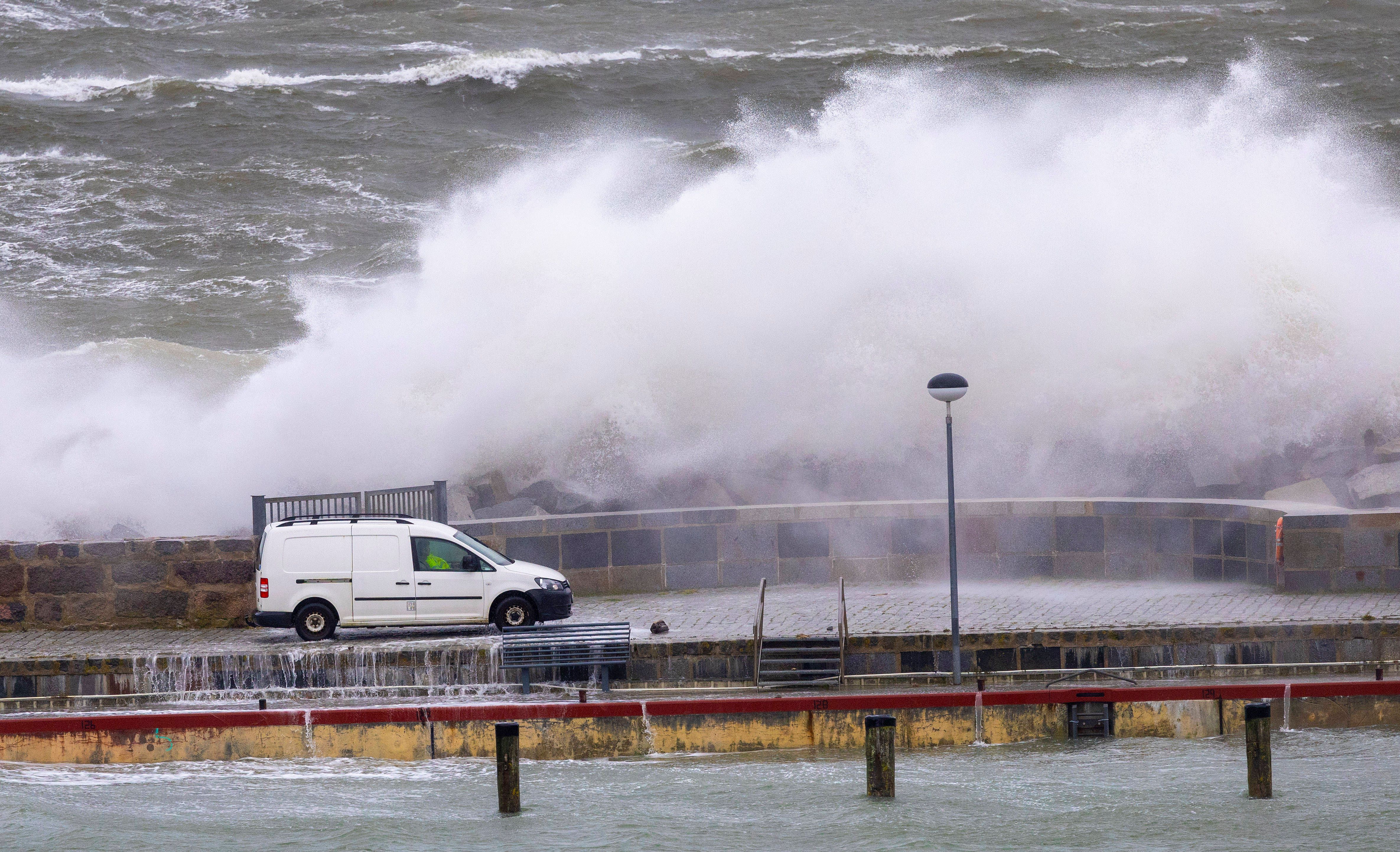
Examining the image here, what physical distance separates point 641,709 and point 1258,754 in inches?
179

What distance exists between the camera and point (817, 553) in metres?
17.6

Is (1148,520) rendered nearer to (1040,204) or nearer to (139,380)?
(1040,204)

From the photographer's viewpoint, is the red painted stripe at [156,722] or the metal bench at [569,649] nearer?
the red painted stripe at [156,722]

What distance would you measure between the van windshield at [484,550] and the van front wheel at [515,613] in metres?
0.36

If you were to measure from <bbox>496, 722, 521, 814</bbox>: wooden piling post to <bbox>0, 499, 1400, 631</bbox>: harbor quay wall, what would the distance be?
5.96 meters

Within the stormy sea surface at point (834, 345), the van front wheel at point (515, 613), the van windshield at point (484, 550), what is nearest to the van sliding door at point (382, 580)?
the van windshield at point (484, 550)

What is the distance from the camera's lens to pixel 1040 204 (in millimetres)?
22703

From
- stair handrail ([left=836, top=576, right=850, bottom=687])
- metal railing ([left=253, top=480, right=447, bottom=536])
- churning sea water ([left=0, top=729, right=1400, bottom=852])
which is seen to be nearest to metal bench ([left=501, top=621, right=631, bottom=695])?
churning sea water ([left=0, top=729, right=1400, bottom=852])

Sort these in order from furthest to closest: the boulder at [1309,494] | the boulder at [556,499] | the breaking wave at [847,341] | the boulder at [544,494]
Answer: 1. the breaking wave at [847,341]
2. the boulder at [544,494]
3. the boulder at [556,499]
4. the boulder at [1309,494]

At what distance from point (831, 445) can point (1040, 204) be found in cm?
509

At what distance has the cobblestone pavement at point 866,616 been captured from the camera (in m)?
13.7

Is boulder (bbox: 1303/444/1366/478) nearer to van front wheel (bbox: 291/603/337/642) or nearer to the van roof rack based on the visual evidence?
the van roof rack

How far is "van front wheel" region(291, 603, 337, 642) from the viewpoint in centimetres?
1417

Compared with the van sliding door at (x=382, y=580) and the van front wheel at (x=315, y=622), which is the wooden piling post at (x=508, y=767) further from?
the van front wheel at (x=315, y=622)
